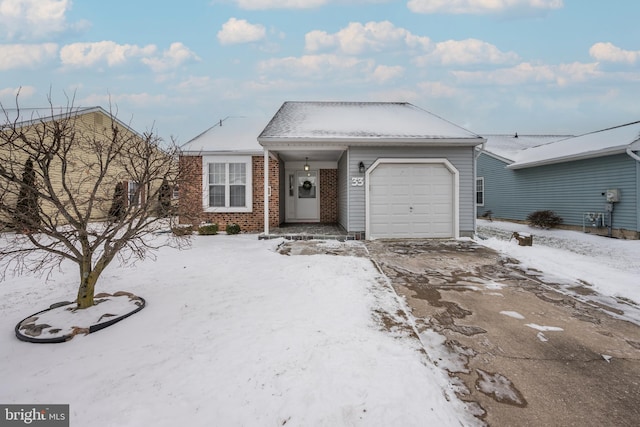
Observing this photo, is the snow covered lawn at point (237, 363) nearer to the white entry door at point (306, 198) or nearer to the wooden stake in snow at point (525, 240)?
the wooden stake in snow at point (525, 240)

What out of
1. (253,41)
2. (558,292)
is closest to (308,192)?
(558,292)

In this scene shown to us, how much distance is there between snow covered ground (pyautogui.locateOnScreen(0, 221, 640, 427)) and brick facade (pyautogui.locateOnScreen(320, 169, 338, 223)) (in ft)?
26.8

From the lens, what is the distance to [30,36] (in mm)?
17609

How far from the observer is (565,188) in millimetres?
12234

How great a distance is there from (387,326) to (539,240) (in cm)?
952

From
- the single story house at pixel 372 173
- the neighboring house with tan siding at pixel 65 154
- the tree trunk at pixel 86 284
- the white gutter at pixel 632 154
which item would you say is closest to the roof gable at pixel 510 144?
the white gutter at pixel 632 154

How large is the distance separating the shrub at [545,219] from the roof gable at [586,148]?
2.24 meters

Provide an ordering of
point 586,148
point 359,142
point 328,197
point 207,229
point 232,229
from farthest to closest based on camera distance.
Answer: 1. point 328,197
2. point 586,148
3. point 232,229
4. point 207,229
5. point 359,142

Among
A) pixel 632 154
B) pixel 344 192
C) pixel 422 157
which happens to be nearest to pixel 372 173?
pixel 344 192

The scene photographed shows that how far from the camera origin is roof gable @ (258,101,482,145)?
343 inches

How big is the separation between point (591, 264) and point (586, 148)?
7.68 m

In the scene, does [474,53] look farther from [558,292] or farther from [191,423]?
[191,423]

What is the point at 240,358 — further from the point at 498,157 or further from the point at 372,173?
the point at 498,157

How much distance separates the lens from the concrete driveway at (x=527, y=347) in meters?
2.08
